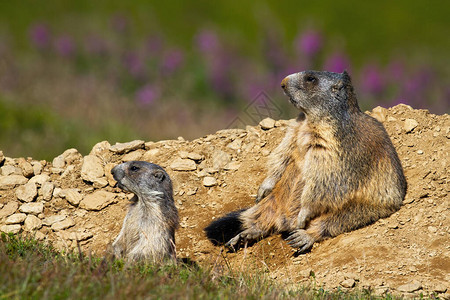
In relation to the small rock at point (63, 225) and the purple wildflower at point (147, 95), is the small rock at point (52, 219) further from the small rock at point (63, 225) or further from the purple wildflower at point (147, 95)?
the purple wildflower at point (147, 95)

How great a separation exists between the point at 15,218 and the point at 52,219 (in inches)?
15.9

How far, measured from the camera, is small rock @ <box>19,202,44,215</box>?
760 cm

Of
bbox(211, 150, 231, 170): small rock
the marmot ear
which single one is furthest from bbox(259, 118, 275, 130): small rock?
the marmot ear

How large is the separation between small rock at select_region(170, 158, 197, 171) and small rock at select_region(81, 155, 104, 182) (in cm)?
87

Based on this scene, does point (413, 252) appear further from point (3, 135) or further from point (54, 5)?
point (54, 5)

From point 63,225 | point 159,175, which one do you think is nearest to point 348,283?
point 159,175

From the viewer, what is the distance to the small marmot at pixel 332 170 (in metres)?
6.81

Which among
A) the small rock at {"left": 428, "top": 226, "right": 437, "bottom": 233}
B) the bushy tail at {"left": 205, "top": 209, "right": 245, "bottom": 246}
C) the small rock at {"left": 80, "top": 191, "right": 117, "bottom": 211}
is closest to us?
the small rock at {"left": 428, "top": 226, "right": 437, "bottom": 233}

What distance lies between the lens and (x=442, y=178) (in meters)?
7.29

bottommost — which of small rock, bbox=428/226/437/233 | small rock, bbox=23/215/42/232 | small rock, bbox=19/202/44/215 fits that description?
small rock, bbox=428/226/437/233

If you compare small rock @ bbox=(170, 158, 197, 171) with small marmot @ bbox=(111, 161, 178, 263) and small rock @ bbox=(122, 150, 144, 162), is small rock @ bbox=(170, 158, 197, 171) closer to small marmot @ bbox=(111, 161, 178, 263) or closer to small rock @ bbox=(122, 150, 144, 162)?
small rock @ bbox=(122, 150, 144, 162)


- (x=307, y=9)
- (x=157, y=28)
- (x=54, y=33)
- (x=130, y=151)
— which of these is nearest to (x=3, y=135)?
(x=130, y=151)

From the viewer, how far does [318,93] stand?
6883mm

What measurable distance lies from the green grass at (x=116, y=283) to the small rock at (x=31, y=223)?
196 centimetres
